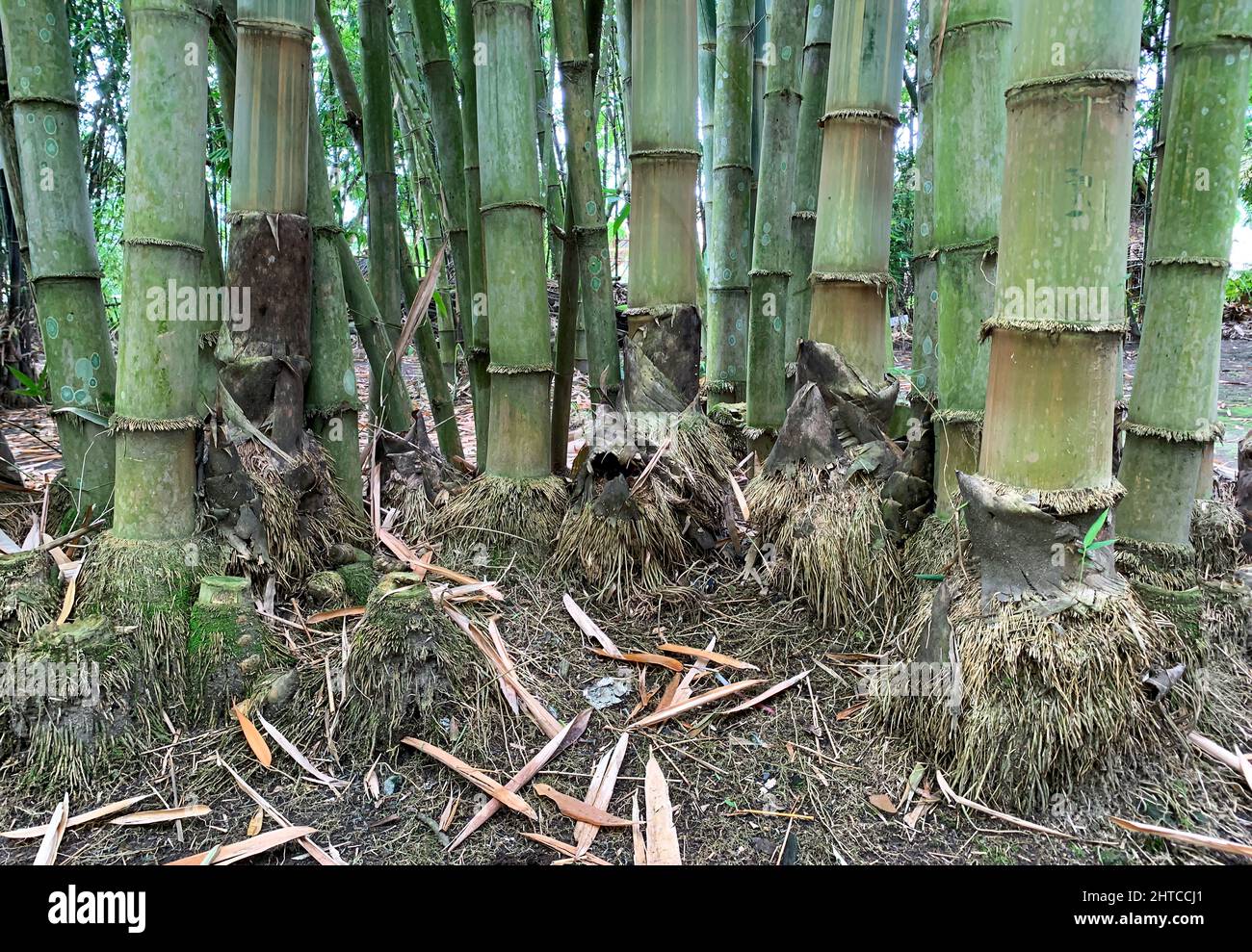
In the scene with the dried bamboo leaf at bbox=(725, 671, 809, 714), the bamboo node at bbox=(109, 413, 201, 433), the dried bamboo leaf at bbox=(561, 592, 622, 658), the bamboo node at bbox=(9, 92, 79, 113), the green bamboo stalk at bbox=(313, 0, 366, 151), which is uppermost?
the green bamboo stalk at bbox=(313, 0, 366, 151)

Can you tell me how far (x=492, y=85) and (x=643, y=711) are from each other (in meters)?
1.71

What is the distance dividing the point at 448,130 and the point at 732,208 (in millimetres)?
1020

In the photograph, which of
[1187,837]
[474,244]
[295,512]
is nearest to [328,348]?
[295,512]

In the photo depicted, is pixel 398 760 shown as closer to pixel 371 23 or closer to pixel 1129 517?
pixel 1129 517

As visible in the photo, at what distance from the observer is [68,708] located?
6.04 ft

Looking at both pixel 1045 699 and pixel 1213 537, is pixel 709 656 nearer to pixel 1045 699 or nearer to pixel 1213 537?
pixel 1045 699

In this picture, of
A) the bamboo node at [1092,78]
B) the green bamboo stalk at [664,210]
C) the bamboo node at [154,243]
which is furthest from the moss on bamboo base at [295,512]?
the bamboo node at [1092,78]

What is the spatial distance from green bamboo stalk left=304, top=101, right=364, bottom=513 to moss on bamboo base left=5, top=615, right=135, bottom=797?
85 cm

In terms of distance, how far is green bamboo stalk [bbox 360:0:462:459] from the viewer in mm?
2863

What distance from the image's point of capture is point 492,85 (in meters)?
2.45

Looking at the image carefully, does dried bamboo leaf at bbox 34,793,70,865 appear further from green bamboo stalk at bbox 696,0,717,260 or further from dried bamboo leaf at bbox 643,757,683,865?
green bamboo stalk at bbox 696,0,717,260

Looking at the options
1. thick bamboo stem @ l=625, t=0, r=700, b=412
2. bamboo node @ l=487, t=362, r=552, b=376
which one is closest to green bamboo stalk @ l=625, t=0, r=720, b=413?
thick bamboo stem @ l=625, t=0, r=700, b=412

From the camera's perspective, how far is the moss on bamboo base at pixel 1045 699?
1.76 meters

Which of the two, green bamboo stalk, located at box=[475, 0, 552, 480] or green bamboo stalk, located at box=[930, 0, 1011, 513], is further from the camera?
green bamboo stalk, located at box=[475, 0, 552, 480]
